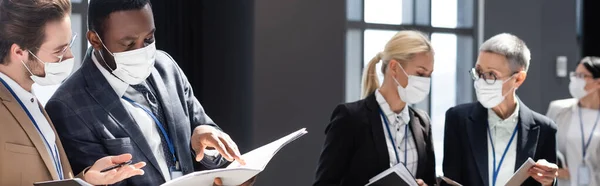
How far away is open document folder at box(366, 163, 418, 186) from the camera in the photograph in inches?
111

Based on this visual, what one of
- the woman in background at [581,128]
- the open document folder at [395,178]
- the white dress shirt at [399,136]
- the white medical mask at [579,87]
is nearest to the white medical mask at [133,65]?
the open document folder at [395,178]

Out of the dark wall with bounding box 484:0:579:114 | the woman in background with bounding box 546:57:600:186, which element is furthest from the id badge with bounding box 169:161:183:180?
the dark wall with bounding box 484:0:579:114

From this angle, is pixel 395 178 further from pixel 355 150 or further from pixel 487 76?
pixel 487 76

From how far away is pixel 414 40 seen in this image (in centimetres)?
345

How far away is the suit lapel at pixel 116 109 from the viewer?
8.03ft

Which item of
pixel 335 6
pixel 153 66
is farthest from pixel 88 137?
pixel 335 6

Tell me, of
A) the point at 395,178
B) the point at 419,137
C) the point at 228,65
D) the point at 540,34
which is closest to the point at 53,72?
the point at 395,178

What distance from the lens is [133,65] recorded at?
247 centimetres

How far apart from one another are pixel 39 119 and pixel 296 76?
10.7 feet

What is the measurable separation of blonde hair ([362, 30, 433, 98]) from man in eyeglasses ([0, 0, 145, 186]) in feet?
5.07

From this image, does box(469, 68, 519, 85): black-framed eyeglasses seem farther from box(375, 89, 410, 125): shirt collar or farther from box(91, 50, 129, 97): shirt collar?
box(91, 50, 129, 97): shirt collar

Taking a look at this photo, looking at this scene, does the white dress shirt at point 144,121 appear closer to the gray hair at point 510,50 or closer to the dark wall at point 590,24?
the gray hair at point 510,50

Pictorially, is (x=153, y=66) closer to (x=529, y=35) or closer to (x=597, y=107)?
(x=597, y=107)

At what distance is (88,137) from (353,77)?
3934mm
